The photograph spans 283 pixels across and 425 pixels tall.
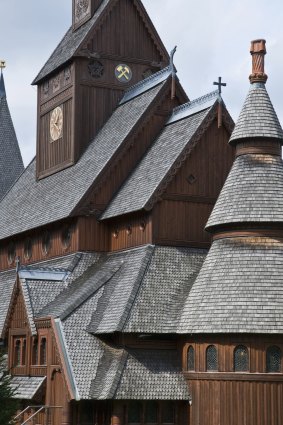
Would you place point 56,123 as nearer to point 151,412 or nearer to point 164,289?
point 164,289

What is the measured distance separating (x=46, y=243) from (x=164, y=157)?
8408 millimetres

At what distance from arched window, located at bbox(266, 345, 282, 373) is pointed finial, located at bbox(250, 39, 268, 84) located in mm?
10371

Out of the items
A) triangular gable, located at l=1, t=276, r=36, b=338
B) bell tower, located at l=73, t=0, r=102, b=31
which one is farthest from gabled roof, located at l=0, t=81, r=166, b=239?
bell tower, located at l=73, t=0, r=102, b=31

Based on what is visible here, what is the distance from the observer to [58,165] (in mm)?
48344

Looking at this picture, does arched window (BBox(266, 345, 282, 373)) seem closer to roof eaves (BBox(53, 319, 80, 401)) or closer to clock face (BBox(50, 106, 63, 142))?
roof eaves (BBox(53, 319, 80, 401))

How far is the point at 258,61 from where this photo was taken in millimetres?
37219

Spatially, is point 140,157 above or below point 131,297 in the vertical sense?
above

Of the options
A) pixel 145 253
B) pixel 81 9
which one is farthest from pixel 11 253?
pixel 145 253

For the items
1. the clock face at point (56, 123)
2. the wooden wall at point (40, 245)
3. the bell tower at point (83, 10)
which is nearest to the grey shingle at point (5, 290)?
the wooden wall at point (40, 245)

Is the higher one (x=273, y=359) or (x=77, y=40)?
(x=77, y=40)

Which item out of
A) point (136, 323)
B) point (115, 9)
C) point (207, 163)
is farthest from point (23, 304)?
point (115, 9)

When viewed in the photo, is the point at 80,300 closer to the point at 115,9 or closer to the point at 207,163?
the point at 207,163

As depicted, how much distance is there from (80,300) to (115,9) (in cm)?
1726

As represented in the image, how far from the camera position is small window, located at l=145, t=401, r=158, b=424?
34719mm
